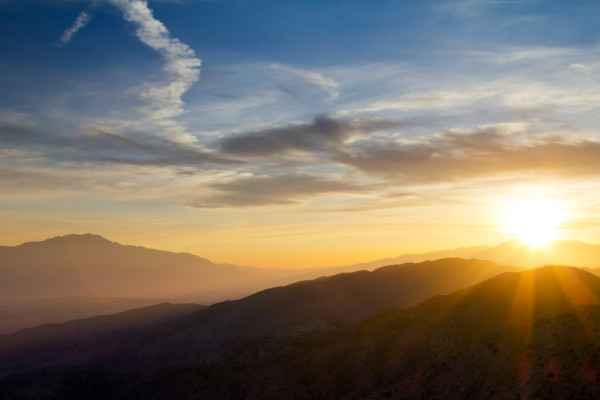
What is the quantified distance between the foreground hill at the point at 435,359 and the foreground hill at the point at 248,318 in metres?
32.8

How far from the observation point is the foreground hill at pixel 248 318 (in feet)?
389

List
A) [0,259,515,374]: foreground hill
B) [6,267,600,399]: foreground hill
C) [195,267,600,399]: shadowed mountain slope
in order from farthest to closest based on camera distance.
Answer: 1. [0,259,515,374]: foreground hill
2. [6,267,600,399]: foreground hill
3. [195,267,600,399]: shadowed mountain slope

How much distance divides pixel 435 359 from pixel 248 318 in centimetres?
8857

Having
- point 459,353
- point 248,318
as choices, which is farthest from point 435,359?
point 248,318

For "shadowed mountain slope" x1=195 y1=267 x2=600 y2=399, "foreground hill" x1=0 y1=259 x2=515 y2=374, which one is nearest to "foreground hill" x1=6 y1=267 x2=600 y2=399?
"shadowed mountain slope" x1=195 y1=267 x2=600 y2=399

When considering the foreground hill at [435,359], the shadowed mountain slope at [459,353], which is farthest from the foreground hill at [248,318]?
the shadowed mountain slope at [459,353]

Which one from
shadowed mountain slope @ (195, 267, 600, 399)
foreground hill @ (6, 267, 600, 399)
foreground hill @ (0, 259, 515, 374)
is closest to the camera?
shadowed mountain slope @ (195, 267, 600, 399)

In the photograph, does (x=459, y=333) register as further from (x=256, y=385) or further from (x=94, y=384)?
(x=94, y=384)

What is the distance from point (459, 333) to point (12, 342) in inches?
6472

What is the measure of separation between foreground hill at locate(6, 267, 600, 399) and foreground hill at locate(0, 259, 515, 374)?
108 feet

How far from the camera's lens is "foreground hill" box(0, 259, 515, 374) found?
119 meters

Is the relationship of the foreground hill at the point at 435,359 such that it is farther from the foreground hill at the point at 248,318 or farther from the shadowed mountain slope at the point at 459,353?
the foreground hill at the point at 248,318

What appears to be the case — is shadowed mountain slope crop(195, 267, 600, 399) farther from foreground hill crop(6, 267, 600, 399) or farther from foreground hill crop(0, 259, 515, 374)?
foreground hill crop(0, 259, 515, 374)

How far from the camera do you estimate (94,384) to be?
244ft
